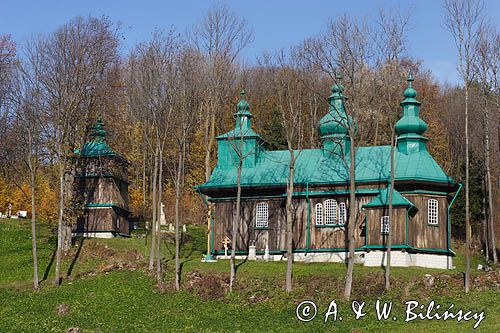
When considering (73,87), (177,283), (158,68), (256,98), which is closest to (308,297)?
(177,283)

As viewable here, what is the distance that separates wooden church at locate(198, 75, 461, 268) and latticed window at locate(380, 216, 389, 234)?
0.15ft

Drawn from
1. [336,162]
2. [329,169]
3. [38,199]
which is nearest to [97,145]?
[38,199]

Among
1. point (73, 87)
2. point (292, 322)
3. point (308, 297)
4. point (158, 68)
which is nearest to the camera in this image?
point (292, 322)

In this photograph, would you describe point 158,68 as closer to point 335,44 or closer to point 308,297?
point 335,44

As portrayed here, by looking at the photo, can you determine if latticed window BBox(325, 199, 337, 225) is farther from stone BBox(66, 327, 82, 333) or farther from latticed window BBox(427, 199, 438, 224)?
stone BBox(66, 327, 82, 333)

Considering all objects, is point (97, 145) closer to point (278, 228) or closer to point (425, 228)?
point (278, 228)

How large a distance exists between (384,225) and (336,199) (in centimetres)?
319

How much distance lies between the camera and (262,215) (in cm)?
3869

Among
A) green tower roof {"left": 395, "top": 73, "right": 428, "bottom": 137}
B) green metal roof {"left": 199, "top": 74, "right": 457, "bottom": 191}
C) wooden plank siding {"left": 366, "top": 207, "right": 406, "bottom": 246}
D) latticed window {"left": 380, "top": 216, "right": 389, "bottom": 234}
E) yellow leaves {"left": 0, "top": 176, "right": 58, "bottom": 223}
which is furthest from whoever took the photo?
yellow leaves {"left": 0, "top": 176, "right": 58, "bottom": 223}

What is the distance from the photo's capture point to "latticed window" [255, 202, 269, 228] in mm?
38594

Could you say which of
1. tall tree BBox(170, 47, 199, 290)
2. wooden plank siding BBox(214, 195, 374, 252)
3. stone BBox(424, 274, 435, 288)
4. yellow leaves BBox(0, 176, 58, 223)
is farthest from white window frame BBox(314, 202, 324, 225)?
yellow leaves BBox(0, 176, 58, 223)

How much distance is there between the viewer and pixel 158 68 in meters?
34.6

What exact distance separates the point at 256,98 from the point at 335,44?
92.3ft

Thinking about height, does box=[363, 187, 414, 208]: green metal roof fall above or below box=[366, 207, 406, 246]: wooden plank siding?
above
